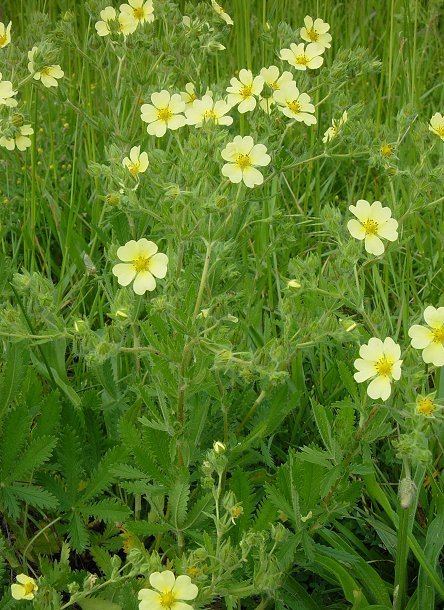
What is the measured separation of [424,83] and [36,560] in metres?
2.50

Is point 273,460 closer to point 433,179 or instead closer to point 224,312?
point 224,312

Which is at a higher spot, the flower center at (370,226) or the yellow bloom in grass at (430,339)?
the flower center at (370,226)

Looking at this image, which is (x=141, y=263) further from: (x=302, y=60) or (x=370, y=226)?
(x=302, y=60)

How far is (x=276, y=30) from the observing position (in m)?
2.45

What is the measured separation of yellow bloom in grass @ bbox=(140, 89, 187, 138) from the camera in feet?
5.95

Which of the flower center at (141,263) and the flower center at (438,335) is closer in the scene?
the flower center at (438,335)

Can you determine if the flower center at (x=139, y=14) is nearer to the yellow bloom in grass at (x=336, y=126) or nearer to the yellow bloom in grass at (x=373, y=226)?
the yellow bloom in grass at (x=336, y=126)

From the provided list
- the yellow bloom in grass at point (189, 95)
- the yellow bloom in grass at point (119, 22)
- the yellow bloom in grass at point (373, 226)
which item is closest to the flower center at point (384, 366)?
the yellow bloom in grass at point (373, 226)

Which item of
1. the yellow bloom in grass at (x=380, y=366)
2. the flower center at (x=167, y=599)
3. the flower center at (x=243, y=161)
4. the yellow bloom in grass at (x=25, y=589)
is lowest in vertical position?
the yellow bloom in grass at (x=25, y=589)

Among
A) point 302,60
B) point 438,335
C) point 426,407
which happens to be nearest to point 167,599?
point 426,407

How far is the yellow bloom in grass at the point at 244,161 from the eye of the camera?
1.52 m

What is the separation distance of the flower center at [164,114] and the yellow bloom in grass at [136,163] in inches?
7.7

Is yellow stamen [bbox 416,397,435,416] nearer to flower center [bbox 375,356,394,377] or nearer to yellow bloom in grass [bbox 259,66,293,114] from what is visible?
flower center [bbox 375,356,394,377]

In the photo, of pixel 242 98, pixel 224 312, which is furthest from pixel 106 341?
pixel 242 98
